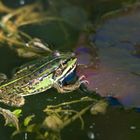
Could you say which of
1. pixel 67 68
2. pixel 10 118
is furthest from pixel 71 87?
pixel 10 118

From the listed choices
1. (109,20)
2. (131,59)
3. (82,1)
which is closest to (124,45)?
(131,59)

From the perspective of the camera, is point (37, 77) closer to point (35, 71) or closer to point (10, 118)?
point (35, 71)

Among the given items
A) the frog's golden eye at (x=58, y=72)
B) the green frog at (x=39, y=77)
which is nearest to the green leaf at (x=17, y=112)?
the green frog at (x=39, y=77)

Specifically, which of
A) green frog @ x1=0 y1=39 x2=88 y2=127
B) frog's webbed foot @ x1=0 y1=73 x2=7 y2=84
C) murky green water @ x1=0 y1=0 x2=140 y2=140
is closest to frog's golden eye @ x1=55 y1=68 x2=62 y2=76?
green frog @ x1=0 y1=39 x2=88 y2=127

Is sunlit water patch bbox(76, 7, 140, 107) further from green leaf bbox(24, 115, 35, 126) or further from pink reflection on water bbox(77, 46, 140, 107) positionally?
green leaf bbox(24, 115, 35, 126)

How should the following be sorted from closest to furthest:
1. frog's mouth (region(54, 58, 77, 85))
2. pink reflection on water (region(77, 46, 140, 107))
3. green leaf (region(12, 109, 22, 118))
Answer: pink reflection on water (region(77, 46, 140, 107)) → green leaf (region(12, 109, 22, 118)) → frog's mouth (region(54, 58, 77, 85))

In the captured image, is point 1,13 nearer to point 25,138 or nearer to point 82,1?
point 82,1

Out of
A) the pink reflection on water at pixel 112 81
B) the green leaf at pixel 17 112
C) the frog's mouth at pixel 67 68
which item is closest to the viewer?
the pink reflection on water at pixel 112 81

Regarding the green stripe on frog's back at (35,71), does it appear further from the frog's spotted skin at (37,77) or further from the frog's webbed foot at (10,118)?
the frog's webbed foot at (10,118)
